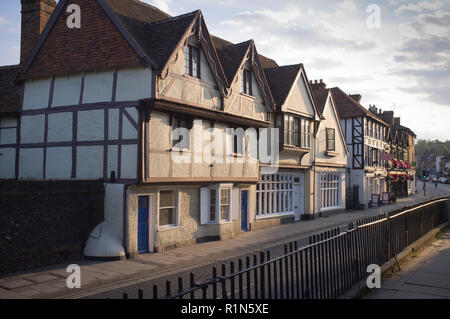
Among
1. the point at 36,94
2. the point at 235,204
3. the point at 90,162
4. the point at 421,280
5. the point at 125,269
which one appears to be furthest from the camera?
the point at 235,204

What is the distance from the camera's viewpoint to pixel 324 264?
9.68m

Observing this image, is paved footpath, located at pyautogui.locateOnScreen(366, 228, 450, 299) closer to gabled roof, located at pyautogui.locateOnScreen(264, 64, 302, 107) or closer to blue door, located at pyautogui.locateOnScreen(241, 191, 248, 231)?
blue door, located at pyautogui.locateOnScreen(241, 191, 248, 231)

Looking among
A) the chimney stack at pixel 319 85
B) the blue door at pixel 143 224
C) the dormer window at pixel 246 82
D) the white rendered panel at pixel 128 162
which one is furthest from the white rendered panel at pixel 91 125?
the chimney stack at pixel 319 85

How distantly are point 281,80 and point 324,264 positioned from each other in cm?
1650

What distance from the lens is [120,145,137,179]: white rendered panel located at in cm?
1411

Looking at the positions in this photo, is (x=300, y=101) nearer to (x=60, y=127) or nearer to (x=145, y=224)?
(x=145, y=224)

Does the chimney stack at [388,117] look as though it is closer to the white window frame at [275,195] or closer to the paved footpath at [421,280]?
the white window frame at [275,195]

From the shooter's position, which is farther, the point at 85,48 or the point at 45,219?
the point at 85,48

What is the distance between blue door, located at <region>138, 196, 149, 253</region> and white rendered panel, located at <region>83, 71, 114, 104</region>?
406 centimetres

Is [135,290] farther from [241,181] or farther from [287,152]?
[287,152]

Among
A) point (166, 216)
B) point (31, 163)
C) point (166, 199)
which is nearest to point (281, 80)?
point (166, 199)

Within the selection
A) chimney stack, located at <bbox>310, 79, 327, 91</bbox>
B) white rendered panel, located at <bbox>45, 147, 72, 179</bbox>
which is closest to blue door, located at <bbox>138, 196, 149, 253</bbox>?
white rendered panel, located at <bbox>45, 147, 72, 179</bbox>
